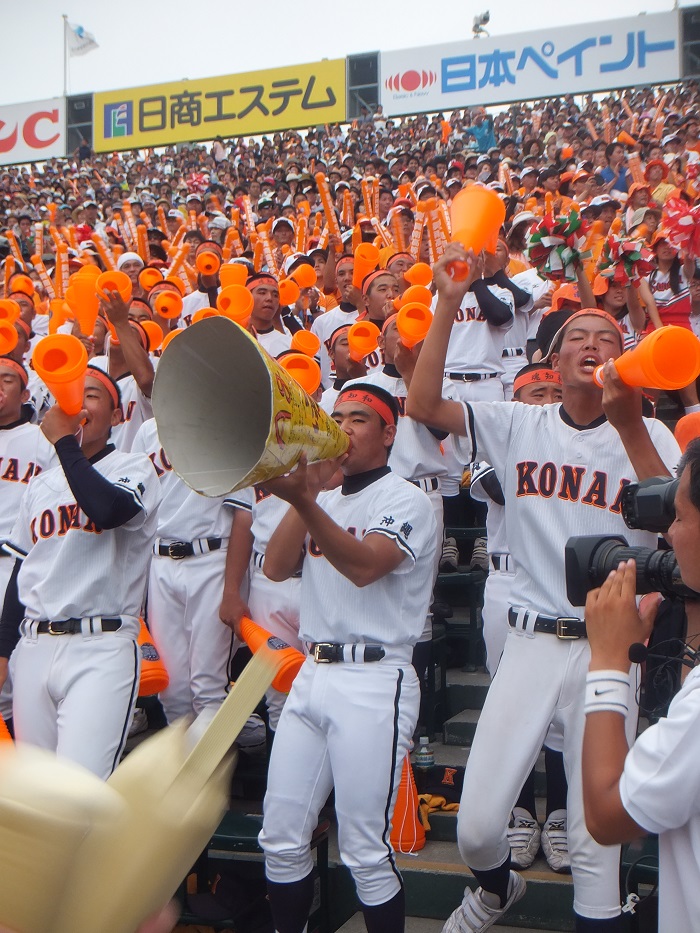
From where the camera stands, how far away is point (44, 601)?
3717 millimetres

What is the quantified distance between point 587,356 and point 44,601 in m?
2.24

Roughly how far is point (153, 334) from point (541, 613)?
13.9 ft

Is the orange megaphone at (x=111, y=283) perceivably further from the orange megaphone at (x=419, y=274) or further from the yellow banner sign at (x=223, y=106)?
the yellow banner sign at (x=223, y=106)

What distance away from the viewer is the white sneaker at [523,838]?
12.6ft

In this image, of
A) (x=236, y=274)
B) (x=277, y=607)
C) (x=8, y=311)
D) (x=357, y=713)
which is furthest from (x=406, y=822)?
(x=236, y=274)

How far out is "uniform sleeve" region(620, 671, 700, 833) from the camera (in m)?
1.65

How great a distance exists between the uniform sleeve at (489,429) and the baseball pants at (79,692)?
5.06ft

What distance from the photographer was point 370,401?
147 inches

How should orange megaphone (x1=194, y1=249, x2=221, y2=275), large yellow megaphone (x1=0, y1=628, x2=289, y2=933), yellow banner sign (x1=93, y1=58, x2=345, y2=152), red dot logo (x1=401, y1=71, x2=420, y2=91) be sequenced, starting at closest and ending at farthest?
large yellow megaphone (x1=0, y1=628, x2=289, y2=933) → orange megaphone (x1=194, y1=249, x2=221, y2=275) → red dot logo (x1=401, y1=71, x2=420, y2=91) → yellow banner sign (x1=93, y1=58, x2=345, y2=152)

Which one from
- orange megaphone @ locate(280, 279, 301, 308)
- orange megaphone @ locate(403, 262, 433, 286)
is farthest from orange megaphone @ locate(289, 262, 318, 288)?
orange megaphone @ locate(403, 262, 433, 286)

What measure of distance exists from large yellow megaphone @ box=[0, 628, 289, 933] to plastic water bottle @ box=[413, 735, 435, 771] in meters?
3.64

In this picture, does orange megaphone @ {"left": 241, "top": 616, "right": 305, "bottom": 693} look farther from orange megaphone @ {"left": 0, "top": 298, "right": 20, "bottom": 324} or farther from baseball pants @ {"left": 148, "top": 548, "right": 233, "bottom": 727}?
orange megaphone @ {"left": 0, "top": 298, "right": 20, "bottom": 324}

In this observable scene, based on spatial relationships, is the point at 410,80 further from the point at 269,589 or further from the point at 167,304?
the point at 269,589

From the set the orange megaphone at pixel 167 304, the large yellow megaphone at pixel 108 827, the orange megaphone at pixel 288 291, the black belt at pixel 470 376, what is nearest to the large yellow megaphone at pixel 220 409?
the large yellow megaphone at pixel 108 827
